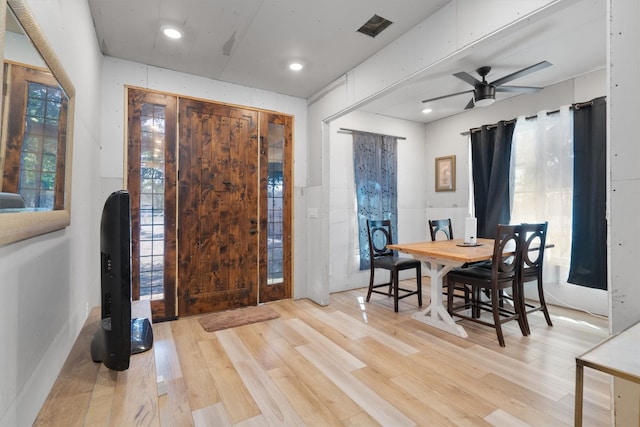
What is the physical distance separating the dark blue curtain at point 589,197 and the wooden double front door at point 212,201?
10.8 feet

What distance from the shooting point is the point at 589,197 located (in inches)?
130

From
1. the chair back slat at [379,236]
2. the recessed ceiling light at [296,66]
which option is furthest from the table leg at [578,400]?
the recessed ceiling light at [296,66]

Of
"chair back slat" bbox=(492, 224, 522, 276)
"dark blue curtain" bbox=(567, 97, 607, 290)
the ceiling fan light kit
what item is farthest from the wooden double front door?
"dark blue curtain" bbox=(567, 97, 607, 290)

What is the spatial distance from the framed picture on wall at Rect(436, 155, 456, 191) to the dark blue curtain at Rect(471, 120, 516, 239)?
1.34ft

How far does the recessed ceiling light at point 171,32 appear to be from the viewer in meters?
2.55

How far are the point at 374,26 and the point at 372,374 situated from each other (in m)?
2.73

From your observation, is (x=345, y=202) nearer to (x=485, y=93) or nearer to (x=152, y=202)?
(x=485, y=93)

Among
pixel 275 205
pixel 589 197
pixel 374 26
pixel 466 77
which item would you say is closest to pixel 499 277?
pixel 589 197

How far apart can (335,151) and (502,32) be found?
2.78 meters

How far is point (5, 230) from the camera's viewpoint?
31.2 inches

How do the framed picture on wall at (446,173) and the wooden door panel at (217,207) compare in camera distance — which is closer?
the wooden door panel at (217,207)

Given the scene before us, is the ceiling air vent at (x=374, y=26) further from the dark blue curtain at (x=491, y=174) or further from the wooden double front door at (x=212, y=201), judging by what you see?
the dark blue curtain at (x=491, y=174)

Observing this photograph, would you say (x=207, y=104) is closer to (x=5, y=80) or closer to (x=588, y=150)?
(x=5, y=80)

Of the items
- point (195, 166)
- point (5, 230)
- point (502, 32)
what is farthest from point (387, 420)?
point (195, 166)
